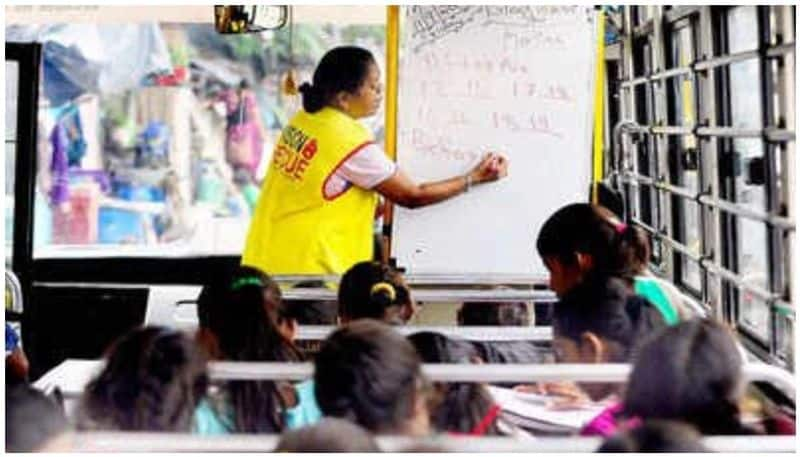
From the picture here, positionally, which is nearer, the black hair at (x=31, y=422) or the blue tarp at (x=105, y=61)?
the black hair at (x=31, y=422)

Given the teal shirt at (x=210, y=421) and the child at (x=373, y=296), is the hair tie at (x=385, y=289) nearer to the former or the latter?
the child at (x=373, y=296)

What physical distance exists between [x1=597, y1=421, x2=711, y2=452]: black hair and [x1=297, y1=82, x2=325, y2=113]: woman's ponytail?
1905mm

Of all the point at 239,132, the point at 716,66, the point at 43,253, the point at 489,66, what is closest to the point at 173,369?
the point at 489,66

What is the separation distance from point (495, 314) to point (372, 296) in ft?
2.58

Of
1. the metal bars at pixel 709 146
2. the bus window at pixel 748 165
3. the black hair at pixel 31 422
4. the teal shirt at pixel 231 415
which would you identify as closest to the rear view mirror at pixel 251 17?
the metal bars at pixel 709 146

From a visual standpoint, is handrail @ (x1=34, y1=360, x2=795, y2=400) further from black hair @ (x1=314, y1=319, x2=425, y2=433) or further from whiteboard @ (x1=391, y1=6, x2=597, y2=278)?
whiteboard @ (x1=391, y1=6, x2=597, y2=278)

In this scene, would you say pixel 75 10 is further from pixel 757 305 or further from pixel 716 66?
pixel 757 305

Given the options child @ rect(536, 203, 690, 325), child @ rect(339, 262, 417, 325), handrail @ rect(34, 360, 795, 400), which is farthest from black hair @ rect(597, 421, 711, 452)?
child @ rect(339, 262, 417, 325)

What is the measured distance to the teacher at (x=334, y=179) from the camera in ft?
10.7

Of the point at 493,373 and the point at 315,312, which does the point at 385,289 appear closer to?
the point at 315,312

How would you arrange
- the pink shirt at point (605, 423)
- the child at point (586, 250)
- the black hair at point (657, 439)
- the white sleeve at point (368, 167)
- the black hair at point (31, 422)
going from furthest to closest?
1. the white sleeve at point (368, 167)
2. the child at point (586, 250)
3. the pink shirt at point (605, 423)
4. the black hair at point (31, 422)
5. the black hair at point (657, 439)

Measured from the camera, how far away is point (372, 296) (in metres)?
2.86

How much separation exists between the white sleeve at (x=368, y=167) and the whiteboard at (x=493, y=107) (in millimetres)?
187

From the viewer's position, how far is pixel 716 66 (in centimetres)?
338
